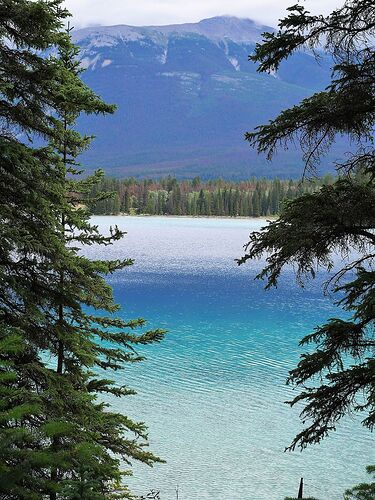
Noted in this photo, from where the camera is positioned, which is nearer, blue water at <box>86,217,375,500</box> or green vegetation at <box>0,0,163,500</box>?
green vegetation at <box>0,0,163,500</box>

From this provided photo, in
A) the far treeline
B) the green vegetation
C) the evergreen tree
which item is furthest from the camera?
the far treeline

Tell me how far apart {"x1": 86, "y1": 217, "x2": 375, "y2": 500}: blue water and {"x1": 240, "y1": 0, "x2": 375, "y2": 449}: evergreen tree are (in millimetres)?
11411

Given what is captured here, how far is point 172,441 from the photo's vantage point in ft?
72.3

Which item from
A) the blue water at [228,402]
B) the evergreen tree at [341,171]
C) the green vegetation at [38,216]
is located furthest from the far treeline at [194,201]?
the evergreen tree at [341,171]

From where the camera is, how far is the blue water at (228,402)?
62.6ft

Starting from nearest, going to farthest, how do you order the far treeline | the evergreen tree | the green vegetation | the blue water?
1. the evergreen tree
2. the green vegetation
3. the blue water
4. the far treeline

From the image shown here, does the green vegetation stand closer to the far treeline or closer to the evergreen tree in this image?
the evergreen tree

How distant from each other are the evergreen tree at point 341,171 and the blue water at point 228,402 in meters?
11.4

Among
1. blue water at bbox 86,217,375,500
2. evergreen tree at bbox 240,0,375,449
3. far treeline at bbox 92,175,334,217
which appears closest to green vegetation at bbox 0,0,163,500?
evergreen tree at bbox 240,0,375,449

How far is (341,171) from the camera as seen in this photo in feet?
26.2

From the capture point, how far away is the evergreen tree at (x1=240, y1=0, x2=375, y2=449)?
24.4 feet

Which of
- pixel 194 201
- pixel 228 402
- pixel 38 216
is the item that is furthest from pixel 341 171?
pixel 194 201

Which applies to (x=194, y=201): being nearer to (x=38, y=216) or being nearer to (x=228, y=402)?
(x=228, y=402)

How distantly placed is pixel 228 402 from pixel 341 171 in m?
20.3
